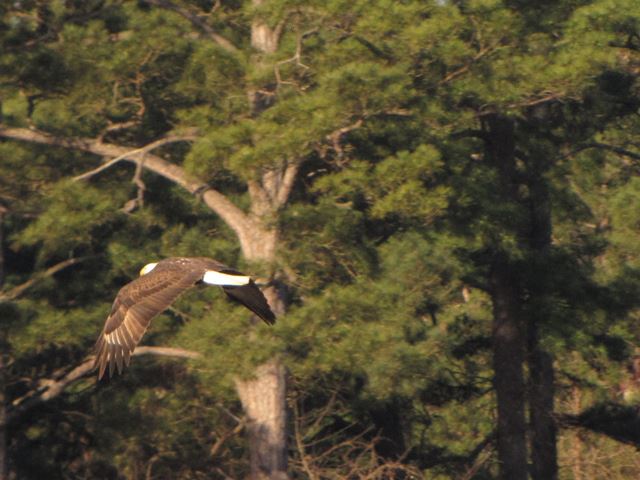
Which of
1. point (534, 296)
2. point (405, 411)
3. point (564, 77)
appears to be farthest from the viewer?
point (405, 411)

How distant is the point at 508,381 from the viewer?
16.0 metres

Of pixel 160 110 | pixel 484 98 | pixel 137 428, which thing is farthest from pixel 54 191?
pixel 484 98

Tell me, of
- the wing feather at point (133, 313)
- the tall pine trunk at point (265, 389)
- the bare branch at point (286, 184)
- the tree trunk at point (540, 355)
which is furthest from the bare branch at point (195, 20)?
the wing feather at point (133, 313)

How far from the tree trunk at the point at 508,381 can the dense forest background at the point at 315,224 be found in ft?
0.09

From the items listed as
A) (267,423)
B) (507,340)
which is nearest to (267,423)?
(267,423)

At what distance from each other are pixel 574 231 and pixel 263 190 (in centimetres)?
471

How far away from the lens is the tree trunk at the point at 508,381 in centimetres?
1573

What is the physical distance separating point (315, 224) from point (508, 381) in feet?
12.0

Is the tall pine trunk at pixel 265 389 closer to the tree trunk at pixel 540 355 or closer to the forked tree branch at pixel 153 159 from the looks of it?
the forked tree branch at pixel 153 159

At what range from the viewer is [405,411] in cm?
1648

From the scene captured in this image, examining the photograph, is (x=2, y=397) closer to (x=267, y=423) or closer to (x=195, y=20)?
(x=267, y=423)

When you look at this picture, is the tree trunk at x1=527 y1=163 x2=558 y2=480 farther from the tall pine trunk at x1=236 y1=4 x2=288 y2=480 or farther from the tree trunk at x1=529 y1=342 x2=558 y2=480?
the tall pine trunk at x1=236 y1=4 x2=288 y2=480

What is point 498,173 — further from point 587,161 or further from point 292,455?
point 292,455

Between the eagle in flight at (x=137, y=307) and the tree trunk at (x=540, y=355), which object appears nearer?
the eagle in flight at (x=137, y=307)
